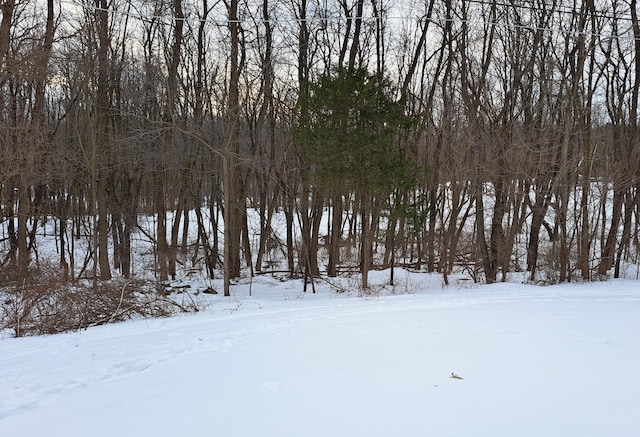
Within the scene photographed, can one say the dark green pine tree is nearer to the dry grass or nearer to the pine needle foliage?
the pine needle foliage

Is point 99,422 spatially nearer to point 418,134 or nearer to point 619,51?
point 418,134

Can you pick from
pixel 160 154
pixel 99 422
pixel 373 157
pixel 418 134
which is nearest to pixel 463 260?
pixel 418 134

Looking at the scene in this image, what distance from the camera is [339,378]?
3723 mm

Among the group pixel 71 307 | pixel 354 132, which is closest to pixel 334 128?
pixel 354 132

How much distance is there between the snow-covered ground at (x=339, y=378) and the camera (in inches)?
114

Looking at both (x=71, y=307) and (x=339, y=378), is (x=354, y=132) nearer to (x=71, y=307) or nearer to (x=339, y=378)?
A: (x=71, y=307)

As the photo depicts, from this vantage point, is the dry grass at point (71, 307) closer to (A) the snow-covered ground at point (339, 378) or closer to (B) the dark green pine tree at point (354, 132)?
(A) the snow-covered ground at point (339, 378)

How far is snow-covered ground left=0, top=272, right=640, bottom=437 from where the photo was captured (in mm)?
2895

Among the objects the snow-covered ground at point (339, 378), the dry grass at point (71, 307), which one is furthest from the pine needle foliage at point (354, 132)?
the snow-covered ground at point (339, 378)

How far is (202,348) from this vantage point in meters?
5.12

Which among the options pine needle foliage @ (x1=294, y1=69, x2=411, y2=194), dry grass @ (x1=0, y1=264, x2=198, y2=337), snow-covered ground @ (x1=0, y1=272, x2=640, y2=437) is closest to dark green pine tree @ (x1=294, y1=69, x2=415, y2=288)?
pine needle foliage @ (x1=294, y1=69, x2=411, y2=194)

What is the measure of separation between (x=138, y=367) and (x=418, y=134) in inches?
604

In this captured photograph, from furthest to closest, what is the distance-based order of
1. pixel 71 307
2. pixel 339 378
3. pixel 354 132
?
pixel 354 132
pixel 71 307
pixel 339 378

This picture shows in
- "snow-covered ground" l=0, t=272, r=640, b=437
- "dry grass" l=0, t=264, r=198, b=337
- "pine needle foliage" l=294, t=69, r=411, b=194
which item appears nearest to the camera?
"snow-covered ground" l=0, t=272, r=640, b=437
